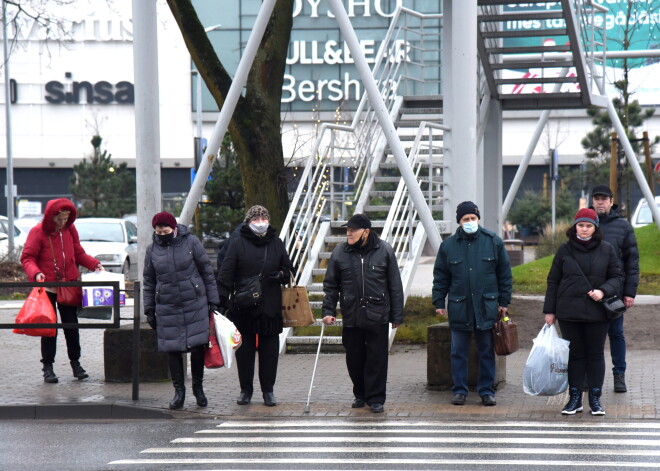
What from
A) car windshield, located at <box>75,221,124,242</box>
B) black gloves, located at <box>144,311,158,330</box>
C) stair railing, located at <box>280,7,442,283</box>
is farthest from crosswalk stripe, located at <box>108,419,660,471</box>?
car windshield, located at <box>75,221,124,242</box>

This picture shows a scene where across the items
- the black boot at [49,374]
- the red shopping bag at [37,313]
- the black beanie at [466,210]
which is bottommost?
the black boot at [49,374]

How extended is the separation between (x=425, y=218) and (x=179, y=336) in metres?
2.97

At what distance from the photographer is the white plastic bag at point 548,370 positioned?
9.48 m

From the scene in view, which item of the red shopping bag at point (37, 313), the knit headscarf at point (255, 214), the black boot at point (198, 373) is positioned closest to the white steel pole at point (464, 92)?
the knit headscarf at point (255, 214)

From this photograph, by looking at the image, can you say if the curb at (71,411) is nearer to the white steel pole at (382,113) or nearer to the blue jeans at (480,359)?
the blue jeans at (480,359)

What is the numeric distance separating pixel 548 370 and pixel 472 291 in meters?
0.92

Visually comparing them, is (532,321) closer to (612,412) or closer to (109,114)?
(612,412)

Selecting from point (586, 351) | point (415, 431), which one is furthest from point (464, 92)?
point (415, 431)

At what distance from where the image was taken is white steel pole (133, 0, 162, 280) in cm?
1130

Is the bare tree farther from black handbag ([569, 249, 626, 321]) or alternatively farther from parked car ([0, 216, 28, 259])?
parked car ([0, 216, 28, 259])

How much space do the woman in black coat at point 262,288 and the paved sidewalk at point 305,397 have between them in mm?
324

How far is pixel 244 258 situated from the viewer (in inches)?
394

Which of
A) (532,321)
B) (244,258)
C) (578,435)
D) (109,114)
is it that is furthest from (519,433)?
(109,114)

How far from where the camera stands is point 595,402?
9.34m
